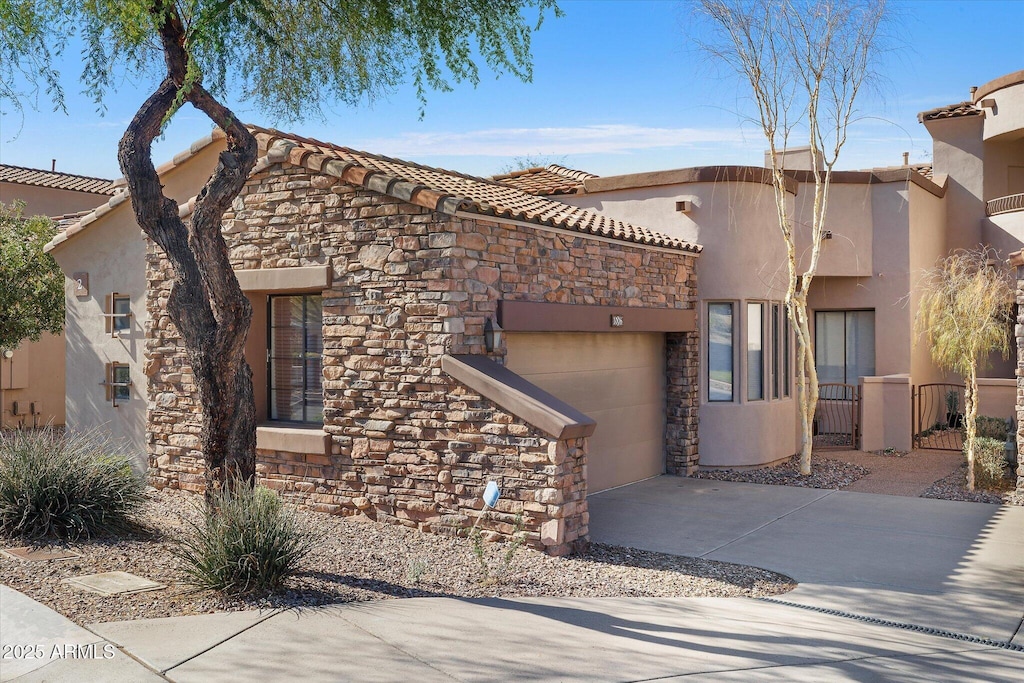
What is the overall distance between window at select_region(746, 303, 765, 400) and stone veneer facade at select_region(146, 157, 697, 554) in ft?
12.2

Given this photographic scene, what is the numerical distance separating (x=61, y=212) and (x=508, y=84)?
19.6 m

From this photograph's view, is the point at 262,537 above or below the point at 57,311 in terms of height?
below

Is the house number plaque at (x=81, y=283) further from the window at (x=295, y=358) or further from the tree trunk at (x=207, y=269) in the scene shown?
the tree trunk at (x=207, y=269)

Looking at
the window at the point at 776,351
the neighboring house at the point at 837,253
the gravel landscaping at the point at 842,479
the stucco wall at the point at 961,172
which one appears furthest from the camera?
the stucco wall at the point at 961,172

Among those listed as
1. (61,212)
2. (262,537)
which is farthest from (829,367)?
(61,212)

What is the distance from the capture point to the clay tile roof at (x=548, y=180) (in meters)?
15.5

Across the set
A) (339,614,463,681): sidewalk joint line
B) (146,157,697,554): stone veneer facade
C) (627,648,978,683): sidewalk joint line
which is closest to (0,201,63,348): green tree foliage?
(146,157,697,554): stone veneer facade

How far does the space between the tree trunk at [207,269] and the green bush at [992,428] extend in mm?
12007

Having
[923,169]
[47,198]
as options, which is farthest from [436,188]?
[47,198]

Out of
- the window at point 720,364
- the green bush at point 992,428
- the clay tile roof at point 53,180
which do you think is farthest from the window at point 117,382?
the green bush at point 992,428

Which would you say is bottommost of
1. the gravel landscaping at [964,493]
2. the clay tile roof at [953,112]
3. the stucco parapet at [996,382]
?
the gravel landscaping at [964,493]

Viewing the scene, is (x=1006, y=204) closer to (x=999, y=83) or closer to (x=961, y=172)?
(x=961, y=172)

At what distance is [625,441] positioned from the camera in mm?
12594

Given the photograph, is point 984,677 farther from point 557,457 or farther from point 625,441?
point 625,441
